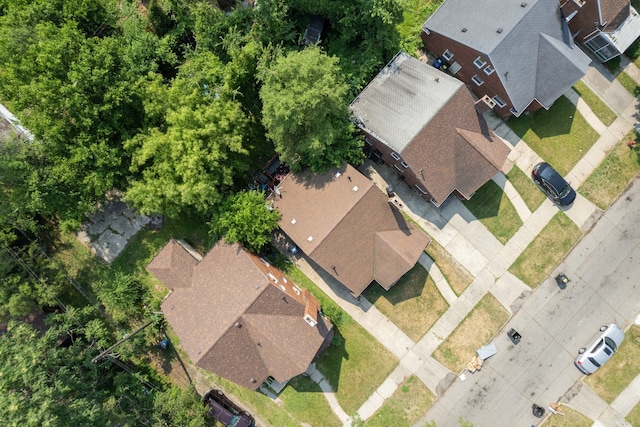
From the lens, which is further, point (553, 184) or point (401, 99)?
point (553, 184)

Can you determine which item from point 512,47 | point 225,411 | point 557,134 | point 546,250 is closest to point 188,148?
point 225,411

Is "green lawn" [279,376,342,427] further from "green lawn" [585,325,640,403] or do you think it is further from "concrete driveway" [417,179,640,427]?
"green lawn" [585,325,640,403]

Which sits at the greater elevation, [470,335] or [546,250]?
[546,250]

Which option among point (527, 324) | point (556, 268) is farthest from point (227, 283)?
point (556, 268)

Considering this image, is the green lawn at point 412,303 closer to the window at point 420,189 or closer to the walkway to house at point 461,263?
the walkway to house at point 461,263

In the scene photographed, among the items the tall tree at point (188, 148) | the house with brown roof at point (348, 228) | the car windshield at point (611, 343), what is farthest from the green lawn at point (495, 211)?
the tall tree at point (188, 148)

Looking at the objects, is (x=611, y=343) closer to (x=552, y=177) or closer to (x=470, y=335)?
(x=470, y=335)
